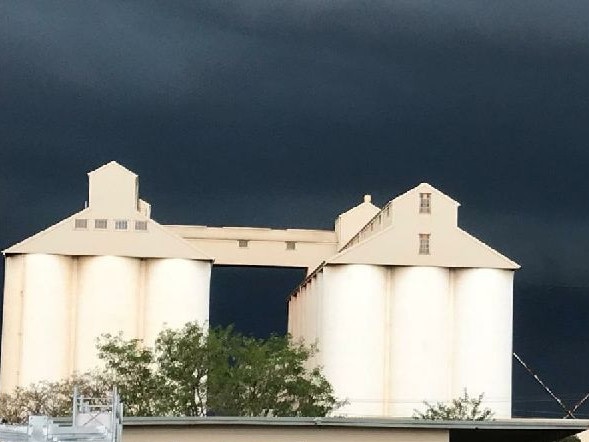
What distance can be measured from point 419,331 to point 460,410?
6071 mm

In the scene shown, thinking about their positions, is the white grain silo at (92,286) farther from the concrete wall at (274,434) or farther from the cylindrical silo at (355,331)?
the concrete wall at (274,434)

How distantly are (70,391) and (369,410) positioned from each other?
1755cm

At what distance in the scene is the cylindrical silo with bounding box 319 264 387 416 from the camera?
3275 inches

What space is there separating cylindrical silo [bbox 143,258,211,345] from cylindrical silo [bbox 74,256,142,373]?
3.05ft

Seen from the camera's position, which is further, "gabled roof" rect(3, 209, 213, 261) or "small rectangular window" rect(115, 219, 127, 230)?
"small rectangular window" rect(115, 219, 127, 230)

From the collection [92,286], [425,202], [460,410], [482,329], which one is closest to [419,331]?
[482,329]

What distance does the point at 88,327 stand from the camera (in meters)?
82.8

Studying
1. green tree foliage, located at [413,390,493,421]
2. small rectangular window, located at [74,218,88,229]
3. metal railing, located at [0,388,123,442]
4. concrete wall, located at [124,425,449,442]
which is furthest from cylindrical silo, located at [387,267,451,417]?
metal railing, located at [0,388,123,442]

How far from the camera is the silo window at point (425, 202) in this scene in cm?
8444

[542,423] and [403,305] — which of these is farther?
[403,305]

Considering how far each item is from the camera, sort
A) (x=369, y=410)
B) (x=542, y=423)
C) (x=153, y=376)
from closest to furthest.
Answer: (x=542, y=423)
(x=153, y=376)
(x=369, y=410)

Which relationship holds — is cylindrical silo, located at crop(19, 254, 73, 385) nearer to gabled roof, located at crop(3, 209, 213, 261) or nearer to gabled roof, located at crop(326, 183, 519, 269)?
gabled roof, located at crop(3, 209, 213, 261)

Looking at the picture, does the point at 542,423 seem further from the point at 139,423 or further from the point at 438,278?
the point at 438,278

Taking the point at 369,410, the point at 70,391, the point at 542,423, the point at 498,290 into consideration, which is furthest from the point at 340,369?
the point at 542,423
